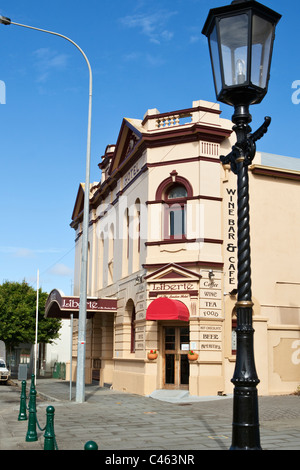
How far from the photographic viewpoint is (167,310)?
19.1m

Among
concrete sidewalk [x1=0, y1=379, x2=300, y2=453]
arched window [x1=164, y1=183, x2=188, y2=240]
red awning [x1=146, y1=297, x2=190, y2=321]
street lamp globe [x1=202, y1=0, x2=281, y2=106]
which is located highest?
arched window [x1=164, y1=183, x2=188, y2=240]

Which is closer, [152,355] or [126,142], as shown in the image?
[152,355]

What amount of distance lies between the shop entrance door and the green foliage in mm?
22362

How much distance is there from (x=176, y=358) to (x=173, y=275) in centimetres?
317

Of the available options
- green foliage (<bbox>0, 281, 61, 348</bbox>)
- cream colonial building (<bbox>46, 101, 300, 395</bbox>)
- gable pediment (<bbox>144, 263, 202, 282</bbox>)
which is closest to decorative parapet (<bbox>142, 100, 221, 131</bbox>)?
cream colonial building (<bbox>46, 101, 300, 395</bbox>)

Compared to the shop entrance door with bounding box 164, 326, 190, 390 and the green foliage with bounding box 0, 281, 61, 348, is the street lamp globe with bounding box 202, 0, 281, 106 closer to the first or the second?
the shop entrance door with bounding box 164, 326, 190, 390

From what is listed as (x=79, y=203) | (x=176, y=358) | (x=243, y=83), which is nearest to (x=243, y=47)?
(x=243, y=83)

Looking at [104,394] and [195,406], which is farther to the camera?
[104,394]

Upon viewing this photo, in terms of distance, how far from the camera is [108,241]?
28.8 metres

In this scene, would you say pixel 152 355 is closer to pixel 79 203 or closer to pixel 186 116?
pixel 186 116

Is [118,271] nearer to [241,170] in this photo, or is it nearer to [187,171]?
[187,171]

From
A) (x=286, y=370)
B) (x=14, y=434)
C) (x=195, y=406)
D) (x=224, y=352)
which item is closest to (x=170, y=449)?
(x=14, y=434)

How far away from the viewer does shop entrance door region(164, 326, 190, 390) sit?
65.5 ft
